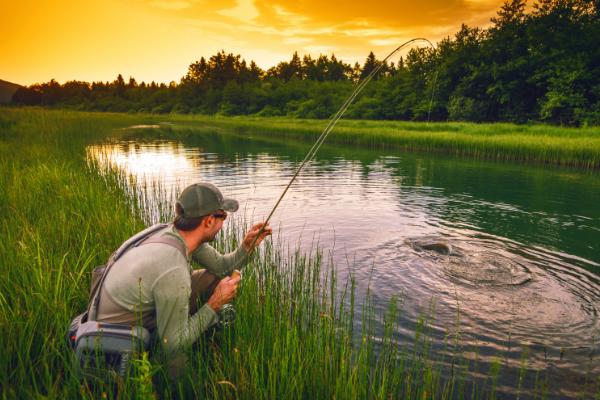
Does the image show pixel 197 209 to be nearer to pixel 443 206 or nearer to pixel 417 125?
pixel 443 206

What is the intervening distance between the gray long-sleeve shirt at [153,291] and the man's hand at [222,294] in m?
0.35

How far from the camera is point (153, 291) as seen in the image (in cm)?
253

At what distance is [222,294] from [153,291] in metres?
0.65

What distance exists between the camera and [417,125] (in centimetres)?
3962

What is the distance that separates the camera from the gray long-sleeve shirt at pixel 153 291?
2.51 metres

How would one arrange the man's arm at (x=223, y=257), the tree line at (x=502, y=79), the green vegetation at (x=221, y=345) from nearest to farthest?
the green vegetation at (x=221, y=345) < the man's arm at (x=223, y=257) < the tree line at (x=502, y=79)

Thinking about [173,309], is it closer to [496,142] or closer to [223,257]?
[223,257]

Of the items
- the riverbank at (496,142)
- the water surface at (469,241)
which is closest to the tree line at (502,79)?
the riverbank at (496,142)

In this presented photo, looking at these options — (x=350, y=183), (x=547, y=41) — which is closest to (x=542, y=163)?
(x=350, y=183)

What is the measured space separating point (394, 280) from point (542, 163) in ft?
63.1

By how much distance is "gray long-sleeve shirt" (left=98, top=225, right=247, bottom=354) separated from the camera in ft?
8.25

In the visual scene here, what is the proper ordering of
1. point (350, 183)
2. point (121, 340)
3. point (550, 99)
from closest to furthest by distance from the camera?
point (121, 340) → point (350, 183) → point (550, 99)

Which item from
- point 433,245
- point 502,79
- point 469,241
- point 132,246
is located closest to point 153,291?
point 132,246

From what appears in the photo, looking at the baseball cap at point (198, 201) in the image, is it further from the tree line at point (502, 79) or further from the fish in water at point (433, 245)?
the tree line at point (502, 79)
